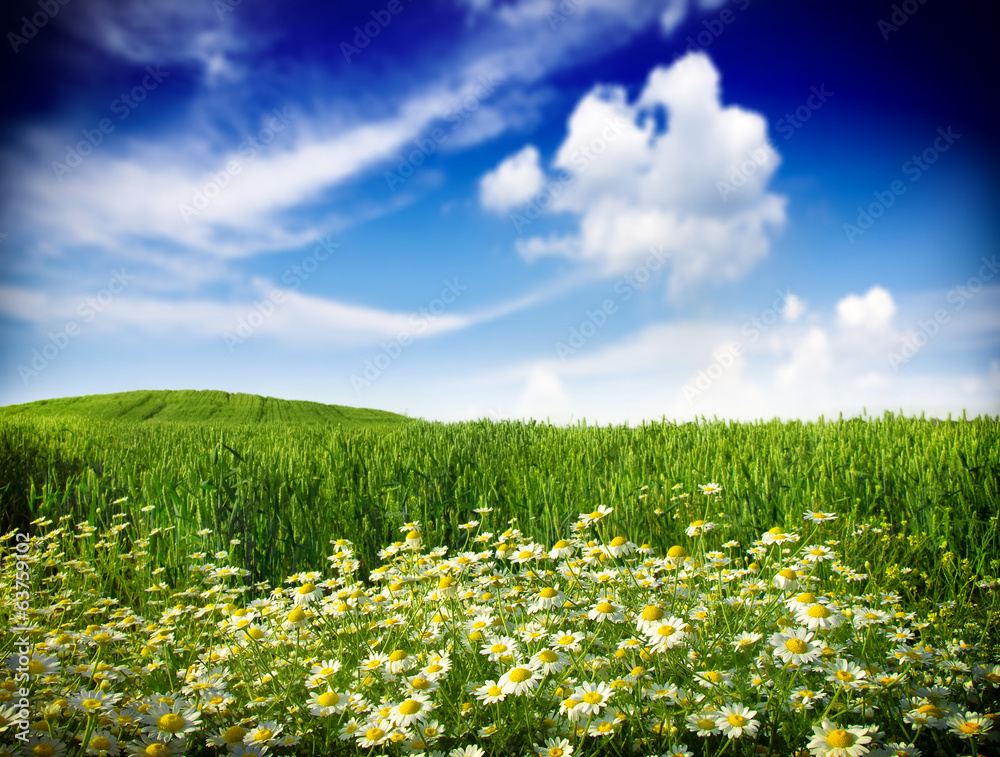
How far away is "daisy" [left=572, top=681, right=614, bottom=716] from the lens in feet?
5.91

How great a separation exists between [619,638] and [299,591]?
1445 millimetres

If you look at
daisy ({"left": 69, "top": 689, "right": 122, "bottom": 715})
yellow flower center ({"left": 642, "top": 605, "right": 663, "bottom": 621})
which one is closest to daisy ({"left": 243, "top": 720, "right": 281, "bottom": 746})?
daisy ({"left": 69, "top": 689, "right": 122, "bottom": 715})

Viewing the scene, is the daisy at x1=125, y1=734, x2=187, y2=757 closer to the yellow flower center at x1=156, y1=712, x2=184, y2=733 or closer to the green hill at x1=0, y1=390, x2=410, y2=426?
the yellow flower center at x1=156, y1=712, x2=184, y2=733

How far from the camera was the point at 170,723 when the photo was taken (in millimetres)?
1918

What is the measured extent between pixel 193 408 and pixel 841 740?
3522cm

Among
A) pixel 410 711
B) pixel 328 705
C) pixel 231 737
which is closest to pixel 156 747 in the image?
pixel 231 737

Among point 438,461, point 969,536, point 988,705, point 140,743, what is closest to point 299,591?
point 140,743

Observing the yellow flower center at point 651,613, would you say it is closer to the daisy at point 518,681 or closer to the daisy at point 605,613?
the daisy at point 605,613

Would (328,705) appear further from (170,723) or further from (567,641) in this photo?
(567,641)

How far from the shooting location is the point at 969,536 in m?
4.52

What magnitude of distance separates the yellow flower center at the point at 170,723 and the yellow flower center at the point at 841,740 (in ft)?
6.59

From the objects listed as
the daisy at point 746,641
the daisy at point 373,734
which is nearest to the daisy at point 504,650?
the daisy at point 373,734

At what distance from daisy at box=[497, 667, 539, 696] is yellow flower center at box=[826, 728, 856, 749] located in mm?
881

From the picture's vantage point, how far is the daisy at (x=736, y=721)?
5.78 feet
